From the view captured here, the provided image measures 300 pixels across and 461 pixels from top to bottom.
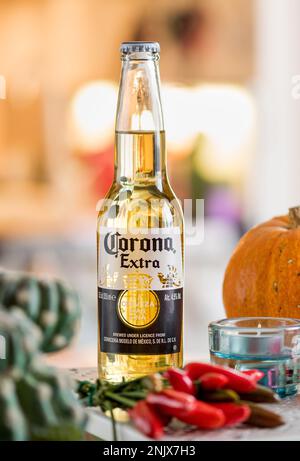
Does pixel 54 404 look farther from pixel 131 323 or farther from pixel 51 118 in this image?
pixel 51 118

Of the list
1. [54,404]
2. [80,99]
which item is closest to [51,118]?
[80,99]

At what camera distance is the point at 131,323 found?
914mm

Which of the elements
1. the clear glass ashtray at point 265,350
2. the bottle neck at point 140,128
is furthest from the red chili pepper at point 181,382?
the bottle neck at point 140,128

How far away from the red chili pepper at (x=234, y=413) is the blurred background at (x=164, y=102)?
8.16 ft

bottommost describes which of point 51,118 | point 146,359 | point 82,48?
point 146,359

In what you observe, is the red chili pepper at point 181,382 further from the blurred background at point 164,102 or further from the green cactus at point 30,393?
the blurred background at point 164,102

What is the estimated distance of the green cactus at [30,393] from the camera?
0.64 m

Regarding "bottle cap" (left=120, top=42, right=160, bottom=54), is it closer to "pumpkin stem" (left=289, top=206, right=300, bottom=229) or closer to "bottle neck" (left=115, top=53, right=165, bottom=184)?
"bottle neck" (left=115, top=53, right=165, bottom=184)

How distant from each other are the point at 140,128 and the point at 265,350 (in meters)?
0.26

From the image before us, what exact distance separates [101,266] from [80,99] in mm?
2470

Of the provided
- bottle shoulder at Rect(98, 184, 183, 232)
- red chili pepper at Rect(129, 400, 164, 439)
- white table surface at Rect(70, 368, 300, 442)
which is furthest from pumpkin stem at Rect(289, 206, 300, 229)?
red chili pepper at Rect(129, 400, 164, 439)

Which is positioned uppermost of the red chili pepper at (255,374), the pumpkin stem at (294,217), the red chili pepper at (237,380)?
the pumpkin stem at (294,217)

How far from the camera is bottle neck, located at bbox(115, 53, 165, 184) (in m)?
0.98

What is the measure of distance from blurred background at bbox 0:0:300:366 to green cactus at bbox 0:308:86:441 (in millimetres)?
2587
